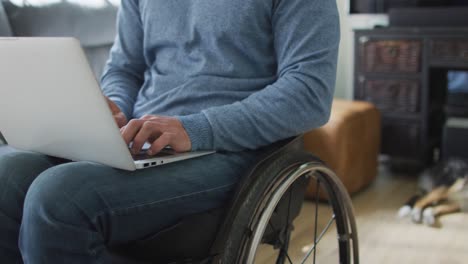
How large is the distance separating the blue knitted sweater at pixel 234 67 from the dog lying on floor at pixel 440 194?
1.28 m

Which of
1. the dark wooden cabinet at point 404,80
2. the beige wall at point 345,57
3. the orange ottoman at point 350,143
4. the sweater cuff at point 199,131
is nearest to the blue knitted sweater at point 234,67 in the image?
the sweater cuff at point 199,131

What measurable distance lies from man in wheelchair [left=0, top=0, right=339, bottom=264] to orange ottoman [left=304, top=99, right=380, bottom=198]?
1168mm

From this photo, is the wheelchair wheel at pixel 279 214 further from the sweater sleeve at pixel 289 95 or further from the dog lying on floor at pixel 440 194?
the dog lying on floor at pixel 440 194

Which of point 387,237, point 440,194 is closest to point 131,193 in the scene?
point 387,237

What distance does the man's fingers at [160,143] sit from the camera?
98 cm

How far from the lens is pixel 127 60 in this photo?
139 cm

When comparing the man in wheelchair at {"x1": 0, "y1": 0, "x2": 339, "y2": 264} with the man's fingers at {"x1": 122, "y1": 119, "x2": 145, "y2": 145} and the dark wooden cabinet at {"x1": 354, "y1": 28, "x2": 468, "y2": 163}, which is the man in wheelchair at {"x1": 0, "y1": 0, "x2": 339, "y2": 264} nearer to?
the man's fingers at {"x1": 122, "y1": 119, "x2": 145, "y2": 145}

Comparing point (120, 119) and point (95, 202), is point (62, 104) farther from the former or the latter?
point (120, 119)

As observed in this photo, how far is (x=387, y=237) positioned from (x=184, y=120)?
127 centimetres

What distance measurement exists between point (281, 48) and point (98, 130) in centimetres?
40

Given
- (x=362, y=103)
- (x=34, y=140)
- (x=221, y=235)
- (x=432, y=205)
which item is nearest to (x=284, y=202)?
(x=221, y=235)

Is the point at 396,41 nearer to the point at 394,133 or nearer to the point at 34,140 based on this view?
the point at 394,133

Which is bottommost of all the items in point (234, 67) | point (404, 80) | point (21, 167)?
point (404, 80)

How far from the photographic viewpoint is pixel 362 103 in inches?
106
